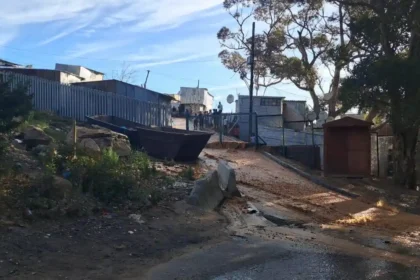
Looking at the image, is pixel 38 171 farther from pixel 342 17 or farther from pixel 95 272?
pixel 342 17

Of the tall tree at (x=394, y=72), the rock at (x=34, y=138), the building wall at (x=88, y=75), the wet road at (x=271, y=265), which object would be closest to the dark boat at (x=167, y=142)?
the rock at (x=34, y=138)

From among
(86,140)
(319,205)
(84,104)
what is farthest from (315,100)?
(86,140)

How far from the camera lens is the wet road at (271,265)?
745cm

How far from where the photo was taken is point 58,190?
9.12 metres

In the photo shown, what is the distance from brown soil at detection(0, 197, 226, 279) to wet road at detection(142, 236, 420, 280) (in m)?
0.43

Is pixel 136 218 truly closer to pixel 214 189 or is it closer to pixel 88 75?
pixel 214 189

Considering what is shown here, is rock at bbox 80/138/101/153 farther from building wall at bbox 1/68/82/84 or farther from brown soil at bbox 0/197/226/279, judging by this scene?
building wall at bbox 1/68/82/84

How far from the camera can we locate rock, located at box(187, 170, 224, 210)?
11.1 metres

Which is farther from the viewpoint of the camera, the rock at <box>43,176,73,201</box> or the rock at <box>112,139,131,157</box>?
the rock at <box>112,139,131,157</box>

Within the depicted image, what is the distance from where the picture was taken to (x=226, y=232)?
9758mm

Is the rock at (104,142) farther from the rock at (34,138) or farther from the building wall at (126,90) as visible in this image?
the building wall at (126,90)

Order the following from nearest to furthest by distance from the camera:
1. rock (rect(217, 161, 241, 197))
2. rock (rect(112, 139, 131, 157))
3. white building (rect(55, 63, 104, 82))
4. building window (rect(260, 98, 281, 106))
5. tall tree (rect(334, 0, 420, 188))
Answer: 1. rock (rect(217, 161, 241, 197))
2. rock (rect(112, 139, 131, 157))
3. tall tree (rect(334, 0, 420, 188))
4. building window (rect(260, 98, 281, 106))
5. white building (rect(55, 63, 104, 82))

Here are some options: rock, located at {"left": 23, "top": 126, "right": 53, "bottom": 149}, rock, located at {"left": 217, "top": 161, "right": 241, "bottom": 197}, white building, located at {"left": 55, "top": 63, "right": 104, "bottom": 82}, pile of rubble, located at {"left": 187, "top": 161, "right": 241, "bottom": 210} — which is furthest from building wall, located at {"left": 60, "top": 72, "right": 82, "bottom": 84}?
pile of rubble, located at {"left": 187, "top": 161, "right": 241, "bottom": 210}

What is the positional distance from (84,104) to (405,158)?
12.9 metres
